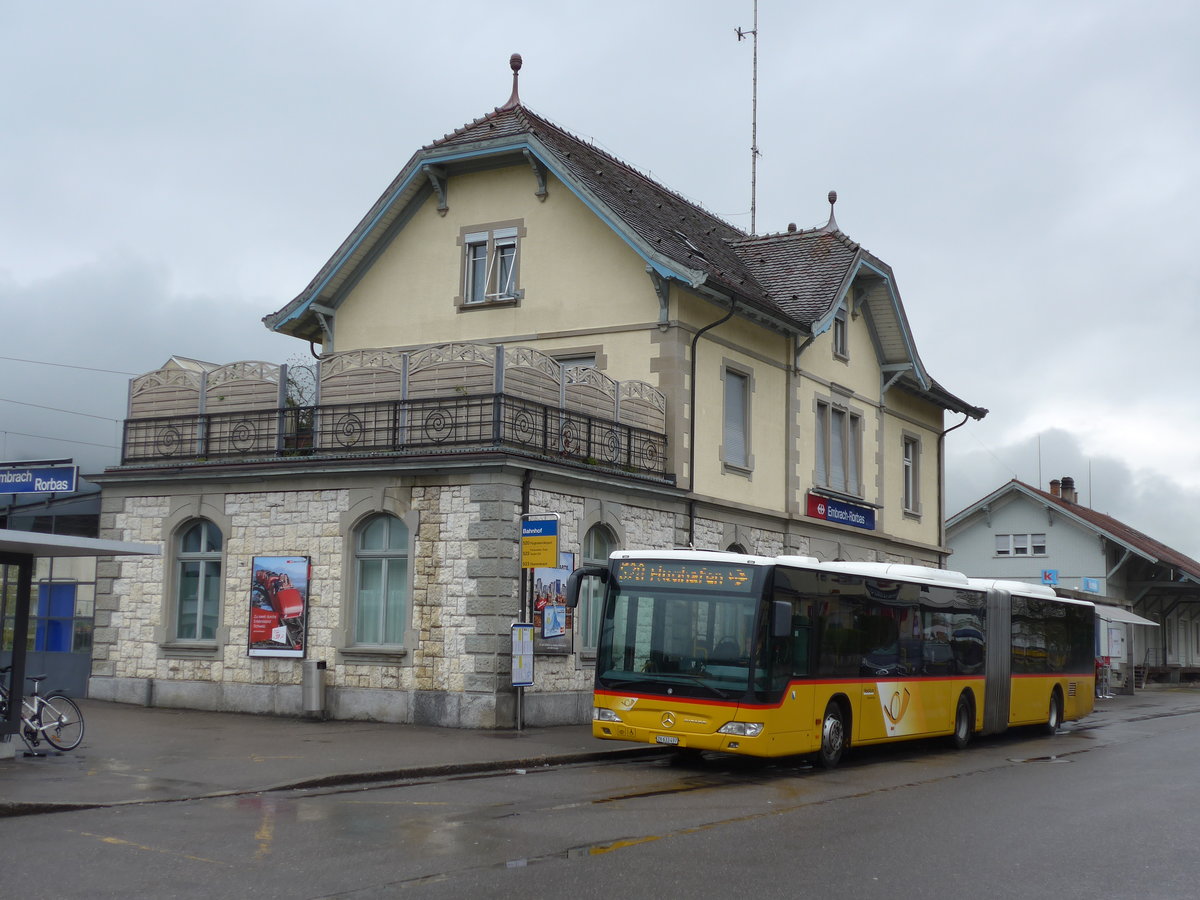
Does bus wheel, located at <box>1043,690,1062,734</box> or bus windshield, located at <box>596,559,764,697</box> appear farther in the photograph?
bus wheel, located at <box>1043,690,1062,734</box>

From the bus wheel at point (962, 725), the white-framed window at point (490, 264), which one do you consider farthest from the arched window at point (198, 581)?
the bus wheel at point (962, 725)

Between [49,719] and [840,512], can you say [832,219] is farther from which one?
[49,719]

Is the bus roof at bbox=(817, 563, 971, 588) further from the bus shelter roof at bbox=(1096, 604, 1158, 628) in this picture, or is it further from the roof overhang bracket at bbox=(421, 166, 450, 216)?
the bus shelter roof at bbox=(1096, 604, 1158, 628)

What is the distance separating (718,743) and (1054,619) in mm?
11989

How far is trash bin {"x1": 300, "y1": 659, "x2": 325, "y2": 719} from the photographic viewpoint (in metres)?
21.0

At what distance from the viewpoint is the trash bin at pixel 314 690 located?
21.0 meters

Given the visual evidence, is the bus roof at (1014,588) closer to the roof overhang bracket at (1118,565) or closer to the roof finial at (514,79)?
the roof finial at (514,79)

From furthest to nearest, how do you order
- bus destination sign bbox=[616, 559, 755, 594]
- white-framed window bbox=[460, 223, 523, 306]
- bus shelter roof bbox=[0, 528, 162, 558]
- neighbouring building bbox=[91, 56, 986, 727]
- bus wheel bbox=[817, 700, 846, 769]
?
white-framed window bbox=[460, 223, 523, 306] < neighbouring building bbox=[91, 56, 986, 727] < bus wheel bbox=[817, 700, 846, 769] < bus destination sign bbox=[616, 559, 755, 594] < bus shelter roof bbox=[0, 528, 162, 558]

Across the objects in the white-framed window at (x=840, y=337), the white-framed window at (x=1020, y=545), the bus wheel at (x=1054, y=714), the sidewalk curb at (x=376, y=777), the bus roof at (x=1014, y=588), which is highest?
the white-framed window at (x=840, y=337)

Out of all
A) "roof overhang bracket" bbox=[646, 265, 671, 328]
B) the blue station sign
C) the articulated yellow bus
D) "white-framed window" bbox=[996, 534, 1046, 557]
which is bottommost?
the articulated yellow bus

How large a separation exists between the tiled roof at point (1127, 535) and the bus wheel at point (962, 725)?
32.1 m

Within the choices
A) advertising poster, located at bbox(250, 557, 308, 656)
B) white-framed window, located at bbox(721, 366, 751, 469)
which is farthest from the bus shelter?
white-framed window, located at bbox(721, 366, 751, 469)

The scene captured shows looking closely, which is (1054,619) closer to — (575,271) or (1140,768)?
(1140,768)

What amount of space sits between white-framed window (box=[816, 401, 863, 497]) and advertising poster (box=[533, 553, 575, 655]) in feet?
35.8
